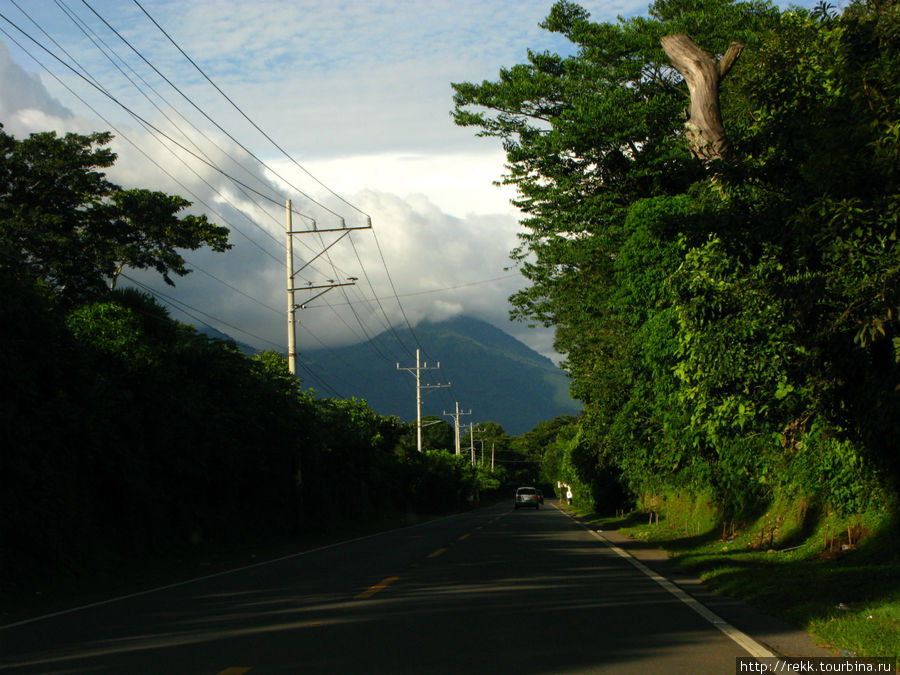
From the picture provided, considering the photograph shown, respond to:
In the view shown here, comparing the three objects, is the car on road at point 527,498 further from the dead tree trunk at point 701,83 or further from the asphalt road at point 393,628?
the asphalt road at point 393,628

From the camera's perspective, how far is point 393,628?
8.96 meters

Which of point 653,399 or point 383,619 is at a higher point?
point 653,399

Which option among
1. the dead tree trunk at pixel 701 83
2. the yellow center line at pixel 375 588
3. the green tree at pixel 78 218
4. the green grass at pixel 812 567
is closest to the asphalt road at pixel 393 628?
the yellow center line at pixel 375 588

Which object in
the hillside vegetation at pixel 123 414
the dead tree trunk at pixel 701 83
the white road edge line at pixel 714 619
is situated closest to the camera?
the white road edge line at pixel 714 619

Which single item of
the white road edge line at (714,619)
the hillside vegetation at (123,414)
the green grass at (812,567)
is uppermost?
the hillside vegetation at (123,414)

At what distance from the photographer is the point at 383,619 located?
955 cm

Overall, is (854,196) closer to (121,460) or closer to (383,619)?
(383,619)

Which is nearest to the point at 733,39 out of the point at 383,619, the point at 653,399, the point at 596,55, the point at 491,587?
the point at 596,55

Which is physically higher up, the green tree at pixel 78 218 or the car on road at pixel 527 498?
the green tree at pixel 78 218

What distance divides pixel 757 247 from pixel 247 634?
7.35 m

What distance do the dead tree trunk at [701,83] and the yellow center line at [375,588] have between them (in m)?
10.2

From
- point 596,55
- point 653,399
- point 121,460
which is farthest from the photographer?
point 596,55

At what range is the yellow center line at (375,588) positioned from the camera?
11609mm

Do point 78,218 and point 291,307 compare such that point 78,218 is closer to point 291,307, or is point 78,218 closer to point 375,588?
point 291,307
